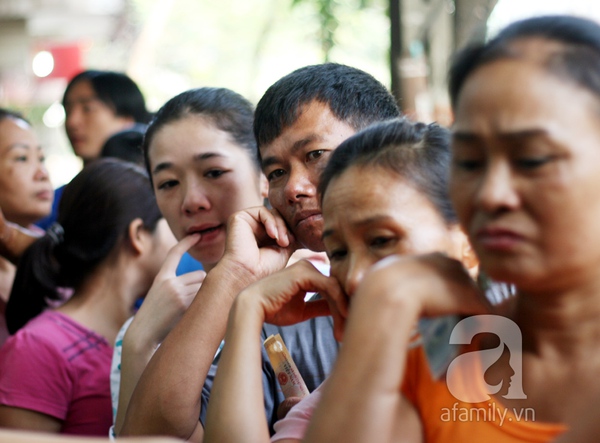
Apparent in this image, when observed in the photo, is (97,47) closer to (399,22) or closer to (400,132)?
(399,22)

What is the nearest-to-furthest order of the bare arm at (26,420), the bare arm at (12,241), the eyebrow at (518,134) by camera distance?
the eyebrow at (518,134)
the bare arm at (26,420)
the bare arm at (12,241)

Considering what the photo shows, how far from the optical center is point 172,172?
2457mm

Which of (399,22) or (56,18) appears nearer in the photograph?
(399,22)

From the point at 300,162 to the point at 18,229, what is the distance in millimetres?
2042

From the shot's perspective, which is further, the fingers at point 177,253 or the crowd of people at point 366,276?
the fingers at point 177,253

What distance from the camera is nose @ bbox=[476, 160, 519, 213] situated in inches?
42.3

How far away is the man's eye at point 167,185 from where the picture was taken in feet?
8.09

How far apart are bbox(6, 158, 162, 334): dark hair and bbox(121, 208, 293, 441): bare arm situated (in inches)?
40.6

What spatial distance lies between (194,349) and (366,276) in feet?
2.81

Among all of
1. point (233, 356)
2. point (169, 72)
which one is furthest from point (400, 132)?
point (169, 72)

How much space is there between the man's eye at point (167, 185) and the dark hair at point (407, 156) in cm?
90

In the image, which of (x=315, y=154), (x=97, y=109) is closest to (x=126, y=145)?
(x=97, y=109)

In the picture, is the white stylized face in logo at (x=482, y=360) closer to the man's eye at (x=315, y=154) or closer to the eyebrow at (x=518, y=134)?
the eyebrow at (x=518, y=134)

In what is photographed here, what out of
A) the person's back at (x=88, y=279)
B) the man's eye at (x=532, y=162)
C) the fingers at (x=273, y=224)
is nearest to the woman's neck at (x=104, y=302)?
the person's back at (x=88, y=279)
